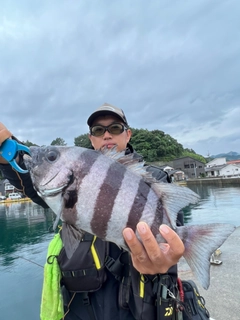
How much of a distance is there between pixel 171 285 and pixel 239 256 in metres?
5.63

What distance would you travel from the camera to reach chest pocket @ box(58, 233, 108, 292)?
194 centimetres

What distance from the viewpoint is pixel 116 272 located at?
194cm

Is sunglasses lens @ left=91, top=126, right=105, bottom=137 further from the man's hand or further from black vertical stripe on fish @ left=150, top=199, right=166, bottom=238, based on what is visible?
the man's hand

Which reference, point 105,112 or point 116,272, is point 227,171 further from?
point 116,272

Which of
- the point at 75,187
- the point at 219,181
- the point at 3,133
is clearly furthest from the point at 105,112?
the point at 219,181

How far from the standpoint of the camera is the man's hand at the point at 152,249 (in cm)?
144

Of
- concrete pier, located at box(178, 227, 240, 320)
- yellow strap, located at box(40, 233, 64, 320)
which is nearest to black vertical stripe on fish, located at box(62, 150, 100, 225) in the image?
yellow strap, located at box(40, 233, 64, 320)

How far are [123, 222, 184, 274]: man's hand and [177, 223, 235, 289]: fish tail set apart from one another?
73mm

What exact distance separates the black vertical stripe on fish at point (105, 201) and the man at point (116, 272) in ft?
0.48

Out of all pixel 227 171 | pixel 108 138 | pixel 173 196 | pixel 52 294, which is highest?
pixel 227 171

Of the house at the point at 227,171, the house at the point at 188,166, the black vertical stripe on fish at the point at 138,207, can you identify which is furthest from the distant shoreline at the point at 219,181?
the black vertical stripe on fish at the point at 138,207

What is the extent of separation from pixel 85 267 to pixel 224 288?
A: 3.83 meters

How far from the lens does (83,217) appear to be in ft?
4.82

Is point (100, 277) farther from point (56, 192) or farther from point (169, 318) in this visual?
point (56, 192)
